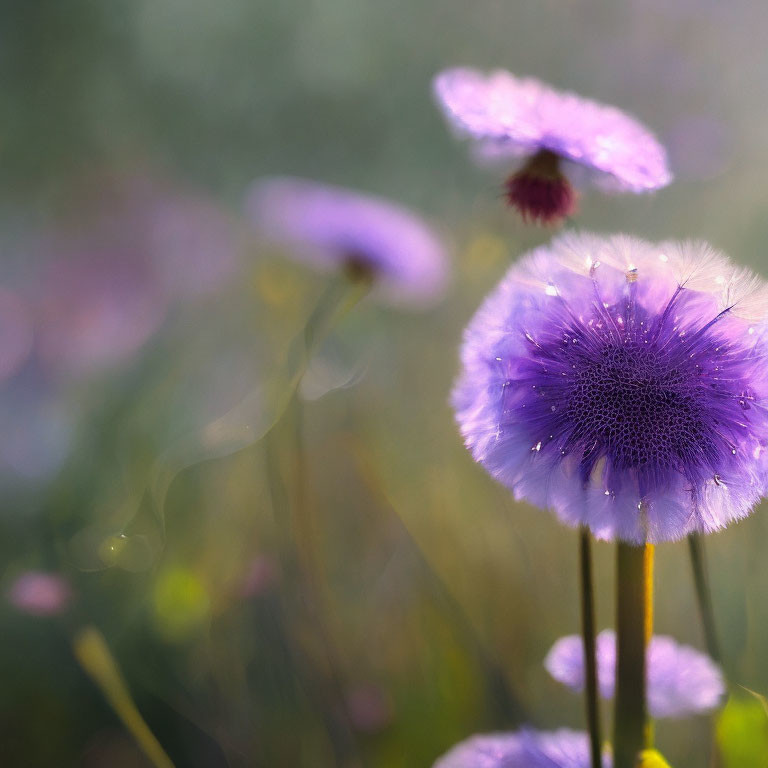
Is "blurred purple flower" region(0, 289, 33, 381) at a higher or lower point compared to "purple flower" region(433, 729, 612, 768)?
higher

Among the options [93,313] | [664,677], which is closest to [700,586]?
[664,677]

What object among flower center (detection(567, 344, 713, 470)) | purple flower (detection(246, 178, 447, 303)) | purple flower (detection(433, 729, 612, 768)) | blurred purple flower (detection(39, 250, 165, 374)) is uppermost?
purple flower (detection(246, 178, 447, 303))

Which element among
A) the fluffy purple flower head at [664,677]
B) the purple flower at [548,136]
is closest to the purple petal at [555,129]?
the purple flower at [548,136]

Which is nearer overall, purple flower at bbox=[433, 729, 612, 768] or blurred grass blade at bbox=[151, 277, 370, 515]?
purple flower at bbox=[433, 729, 612, 768]

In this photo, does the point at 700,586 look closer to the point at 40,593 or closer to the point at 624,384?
the point at 624,384

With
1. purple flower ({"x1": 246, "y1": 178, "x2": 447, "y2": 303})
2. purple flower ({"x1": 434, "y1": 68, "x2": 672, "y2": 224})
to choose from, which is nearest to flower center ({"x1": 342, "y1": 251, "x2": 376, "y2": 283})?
purple flower ({"x1": 246, "y1": 178, "x2": 447, "y2": 303})

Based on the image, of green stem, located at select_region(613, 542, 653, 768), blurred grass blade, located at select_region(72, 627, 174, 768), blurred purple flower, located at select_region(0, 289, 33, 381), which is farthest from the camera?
blurred purple flower, located at select_region(0, 289, 33, 381)

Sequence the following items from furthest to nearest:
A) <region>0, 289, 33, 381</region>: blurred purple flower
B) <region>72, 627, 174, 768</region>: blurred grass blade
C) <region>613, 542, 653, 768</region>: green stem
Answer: <region>0, 289, 33, 381</region>: blurred purple flower < <region>72, 627, 174, 768</region>: blurred grass blade < <region>613, 542, 653, 768</region>: green stem

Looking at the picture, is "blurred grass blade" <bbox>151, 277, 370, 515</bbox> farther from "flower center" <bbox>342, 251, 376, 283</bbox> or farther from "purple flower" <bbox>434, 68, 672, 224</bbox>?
"purple flower" <bbox>434, 68, 672, 224</bbox>
